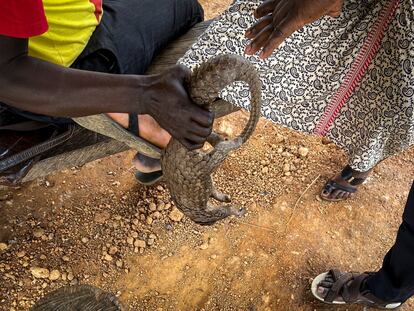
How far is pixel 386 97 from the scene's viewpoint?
1762mm

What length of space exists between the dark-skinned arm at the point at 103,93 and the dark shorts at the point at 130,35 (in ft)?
1.27

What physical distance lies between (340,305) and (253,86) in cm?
145

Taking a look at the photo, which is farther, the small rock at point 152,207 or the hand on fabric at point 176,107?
the small rock at point 152,207

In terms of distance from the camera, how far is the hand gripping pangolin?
4.12 ft

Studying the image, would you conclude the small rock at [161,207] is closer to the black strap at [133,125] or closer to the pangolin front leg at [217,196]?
the pangolin front leg at [217,196]

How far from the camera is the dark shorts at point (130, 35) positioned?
1.71 metres

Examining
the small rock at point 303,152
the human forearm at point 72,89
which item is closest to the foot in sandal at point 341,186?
the small rock at point 303,152

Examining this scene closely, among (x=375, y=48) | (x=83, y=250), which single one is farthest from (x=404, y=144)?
(x=83, y=250)

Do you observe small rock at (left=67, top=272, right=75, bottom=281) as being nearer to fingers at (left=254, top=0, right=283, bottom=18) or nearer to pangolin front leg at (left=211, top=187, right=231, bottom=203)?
pangolin front leg at (left=211, top=187, right=231, bottom=203)

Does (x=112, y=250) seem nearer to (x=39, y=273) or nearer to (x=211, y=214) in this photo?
(x=39, y=273)

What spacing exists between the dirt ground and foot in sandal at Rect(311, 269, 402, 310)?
0.09 meters

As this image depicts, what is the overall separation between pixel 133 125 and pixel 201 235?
0.90m

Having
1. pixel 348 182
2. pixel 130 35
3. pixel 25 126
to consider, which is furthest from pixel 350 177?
pixel 25 126

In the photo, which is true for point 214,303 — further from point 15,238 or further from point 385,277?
point 15,238
